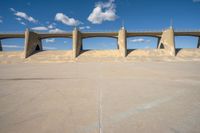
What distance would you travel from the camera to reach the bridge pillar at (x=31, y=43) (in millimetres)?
29220

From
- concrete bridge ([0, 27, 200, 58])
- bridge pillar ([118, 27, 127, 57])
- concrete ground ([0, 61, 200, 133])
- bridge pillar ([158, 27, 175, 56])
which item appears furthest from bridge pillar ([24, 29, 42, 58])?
bridge pillar ([158, 27, 175, 56])

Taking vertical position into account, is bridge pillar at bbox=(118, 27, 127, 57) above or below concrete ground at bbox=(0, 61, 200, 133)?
above

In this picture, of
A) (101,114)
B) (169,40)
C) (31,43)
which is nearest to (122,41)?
(169,40)

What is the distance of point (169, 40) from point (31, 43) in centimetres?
3338

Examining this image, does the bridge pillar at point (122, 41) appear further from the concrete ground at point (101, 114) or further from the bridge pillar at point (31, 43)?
the concrete ground at point (101, 114)

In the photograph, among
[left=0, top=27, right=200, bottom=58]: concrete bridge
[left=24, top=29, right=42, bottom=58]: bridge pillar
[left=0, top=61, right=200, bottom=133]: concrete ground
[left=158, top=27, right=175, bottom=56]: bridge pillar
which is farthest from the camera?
[left=0, top=27, right=200, bottom=58]: concrete bridge

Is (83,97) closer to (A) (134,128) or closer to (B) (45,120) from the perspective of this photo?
(B) (45,120)

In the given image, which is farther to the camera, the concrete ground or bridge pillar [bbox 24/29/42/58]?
bridge pillar [bbox 24/29/42/58]

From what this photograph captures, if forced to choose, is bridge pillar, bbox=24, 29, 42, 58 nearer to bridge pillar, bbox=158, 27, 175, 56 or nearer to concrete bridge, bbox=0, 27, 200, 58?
concrete bridge, bbox=0, 27, 200, 58

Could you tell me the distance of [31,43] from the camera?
31.0m

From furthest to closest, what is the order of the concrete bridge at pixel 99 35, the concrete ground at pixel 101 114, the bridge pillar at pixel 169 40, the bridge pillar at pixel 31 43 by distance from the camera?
1. the concrete bridge at pixel 99 35
2. the bridge pillar at pixel 31 43
3. the bridge pillar at pixel 169 40
4. the concrete ground at pixel 101 114

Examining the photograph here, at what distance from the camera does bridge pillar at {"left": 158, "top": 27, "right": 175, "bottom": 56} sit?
29.0 meters

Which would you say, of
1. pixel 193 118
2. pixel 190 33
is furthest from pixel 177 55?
pixel 193 118

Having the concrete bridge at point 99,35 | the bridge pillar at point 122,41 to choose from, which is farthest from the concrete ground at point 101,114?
the bridge pillar at point 122,41
